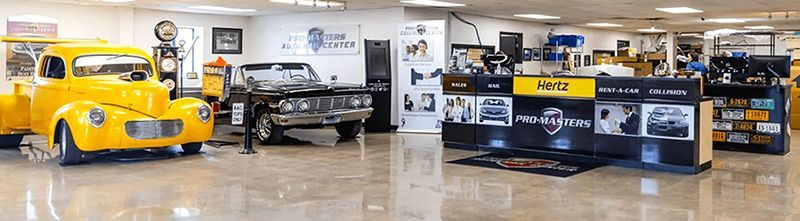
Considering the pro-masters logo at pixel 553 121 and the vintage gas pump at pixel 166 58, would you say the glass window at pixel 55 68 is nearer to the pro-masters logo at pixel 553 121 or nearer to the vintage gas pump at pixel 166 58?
the vintage gas pump at pixel 166 58

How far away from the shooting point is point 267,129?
929cm

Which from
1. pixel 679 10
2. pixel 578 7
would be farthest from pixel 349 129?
pixel 679 10

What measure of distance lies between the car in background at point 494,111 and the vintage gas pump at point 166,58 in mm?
4372

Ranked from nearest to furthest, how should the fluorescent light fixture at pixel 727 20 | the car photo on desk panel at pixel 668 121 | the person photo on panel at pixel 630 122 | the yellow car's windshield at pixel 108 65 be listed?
the car photo on desk panel at pixel 668 121, the person photo on panel at pixel 630 122, the yellow car's windshield at pixel 108 65, the fluorescent light fixture at pixel 727 20

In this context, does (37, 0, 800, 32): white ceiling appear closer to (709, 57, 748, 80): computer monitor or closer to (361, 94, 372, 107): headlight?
(361, 94, 372, 107): headlight

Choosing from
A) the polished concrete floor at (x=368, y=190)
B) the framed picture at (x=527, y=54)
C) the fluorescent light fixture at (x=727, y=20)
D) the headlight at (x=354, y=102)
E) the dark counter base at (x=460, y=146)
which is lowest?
the polished concrete floor at (x=368, y=190)

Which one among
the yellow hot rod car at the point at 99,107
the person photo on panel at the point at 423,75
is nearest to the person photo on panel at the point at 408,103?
the person photo on panel at the point at 423,75

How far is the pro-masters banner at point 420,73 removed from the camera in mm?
10898

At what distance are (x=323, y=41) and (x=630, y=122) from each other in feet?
22.0

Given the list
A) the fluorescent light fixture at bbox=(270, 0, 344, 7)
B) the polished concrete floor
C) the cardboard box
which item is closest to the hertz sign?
the polished concrete floor

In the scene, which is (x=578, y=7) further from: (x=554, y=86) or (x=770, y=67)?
(x=554, y=86)

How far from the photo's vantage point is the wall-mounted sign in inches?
432

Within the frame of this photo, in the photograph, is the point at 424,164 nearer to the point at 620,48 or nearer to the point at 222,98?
the point at 222,98

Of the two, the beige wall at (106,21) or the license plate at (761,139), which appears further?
the beige wall at (106,21)
